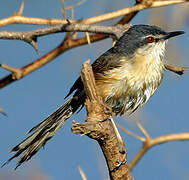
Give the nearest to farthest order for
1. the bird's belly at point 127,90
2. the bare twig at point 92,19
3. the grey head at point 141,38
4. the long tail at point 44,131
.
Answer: the bare twig at point 92,19 → the long tail at point 44,131 → the bird's belly at point 127,90 → the grey head at point 141,38

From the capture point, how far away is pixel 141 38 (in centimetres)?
434

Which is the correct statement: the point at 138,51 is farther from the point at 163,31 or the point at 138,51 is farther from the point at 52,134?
the point at 52,134

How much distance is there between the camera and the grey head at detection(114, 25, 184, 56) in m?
4.25

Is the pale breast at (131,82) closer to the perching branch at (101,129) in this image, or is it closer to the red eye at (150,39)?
the red eye at (150,39)

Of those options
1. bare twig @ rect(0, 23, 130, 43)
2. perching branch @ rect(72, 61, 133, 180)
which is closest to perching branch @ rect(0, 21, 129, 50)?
bare twig @ rect(0, 23, 130, 43)

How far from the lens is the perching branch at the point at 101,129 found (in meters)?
2.82

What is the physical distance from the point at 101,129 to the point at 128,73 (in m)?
1.39

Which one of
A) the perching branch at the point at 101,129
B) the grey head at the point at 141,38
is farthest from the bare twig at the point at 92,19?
the perching branch at the point at 101,129

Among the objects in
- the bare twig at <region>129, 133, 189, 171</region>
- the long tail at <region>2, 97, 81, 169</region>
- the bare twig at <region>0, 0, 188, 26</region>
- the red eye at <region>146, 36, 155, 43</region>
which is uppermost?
the bare twig at <region>0, 0, 188, 26</region>

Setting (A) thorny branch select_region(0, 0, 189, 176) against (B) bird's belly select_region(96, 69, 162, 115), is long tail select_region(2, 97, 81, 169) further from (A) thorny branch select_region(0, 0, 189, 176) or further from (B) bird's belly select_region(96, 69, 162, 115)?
(A) thorny branch select_region(0, 0, 189, 176)

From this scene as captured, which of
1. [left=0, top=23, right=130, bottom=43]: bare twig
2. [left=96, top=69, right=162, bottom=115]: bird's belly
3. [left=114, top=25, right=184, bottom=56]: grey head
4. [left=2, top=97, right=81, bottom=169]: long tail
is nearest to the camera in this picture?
[left=0, top=23, right=130, bottom=43]: bare twig

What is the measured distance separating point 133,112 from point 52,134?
1096mm

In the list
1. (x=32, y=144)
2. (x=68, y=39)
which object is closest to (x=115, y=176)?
(x=32, y=144)

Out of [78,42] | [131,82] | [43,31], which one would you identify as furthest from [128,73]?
[43,31]
